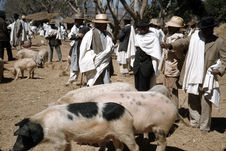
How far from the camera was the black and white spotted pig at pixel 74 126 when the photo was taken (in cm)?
287

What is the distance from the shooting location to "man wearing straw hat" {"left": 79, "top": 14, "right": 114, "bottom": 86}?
5273 mm

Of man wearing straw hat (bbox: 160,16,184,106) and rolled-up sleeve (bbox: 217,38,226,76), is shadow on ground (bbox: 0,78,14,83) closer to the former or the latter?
man wearing straw hat (bbox: 160,16,184,106)

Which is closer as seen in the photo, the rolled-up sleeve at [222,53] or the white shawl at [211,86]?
the rolled-up sleeve at [222,53]

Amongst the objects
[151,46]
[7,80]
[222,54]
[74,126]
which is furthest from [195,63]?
[7,80]

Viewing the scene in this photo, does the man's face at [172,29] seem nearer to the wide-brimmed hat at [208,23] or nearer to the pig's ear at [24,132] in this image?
the wide-brimmed hat at [208,23]

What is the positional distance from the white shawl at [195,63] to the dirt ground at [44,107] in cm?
92

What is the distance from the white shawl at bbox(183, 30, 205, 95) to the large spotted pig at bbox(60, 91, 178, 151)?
111 cm

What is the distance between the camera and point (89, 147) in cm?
429

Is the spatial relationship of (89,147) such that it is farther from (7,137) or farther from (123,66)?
(123,66)

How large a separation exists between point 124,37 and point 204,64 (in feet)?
17.1

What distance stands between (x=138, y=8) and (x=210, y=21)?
21.7ft

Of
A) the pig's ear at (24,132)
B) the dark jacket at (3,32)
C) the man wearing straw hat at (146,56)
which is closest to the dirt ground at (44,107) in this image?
the man wearing straw hat at (146,56)

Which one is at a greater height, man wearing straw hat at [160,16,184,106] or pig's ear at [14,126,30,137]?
man wearing straw hat at [160,16,184,106]

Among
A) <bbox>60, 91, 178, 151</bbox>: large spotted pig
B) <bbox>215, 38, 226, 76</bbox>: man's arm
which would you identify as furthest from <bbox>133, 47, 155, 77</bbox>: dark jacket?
<bbox>60, 91, 178, 151</bbox>: large spotted pig
